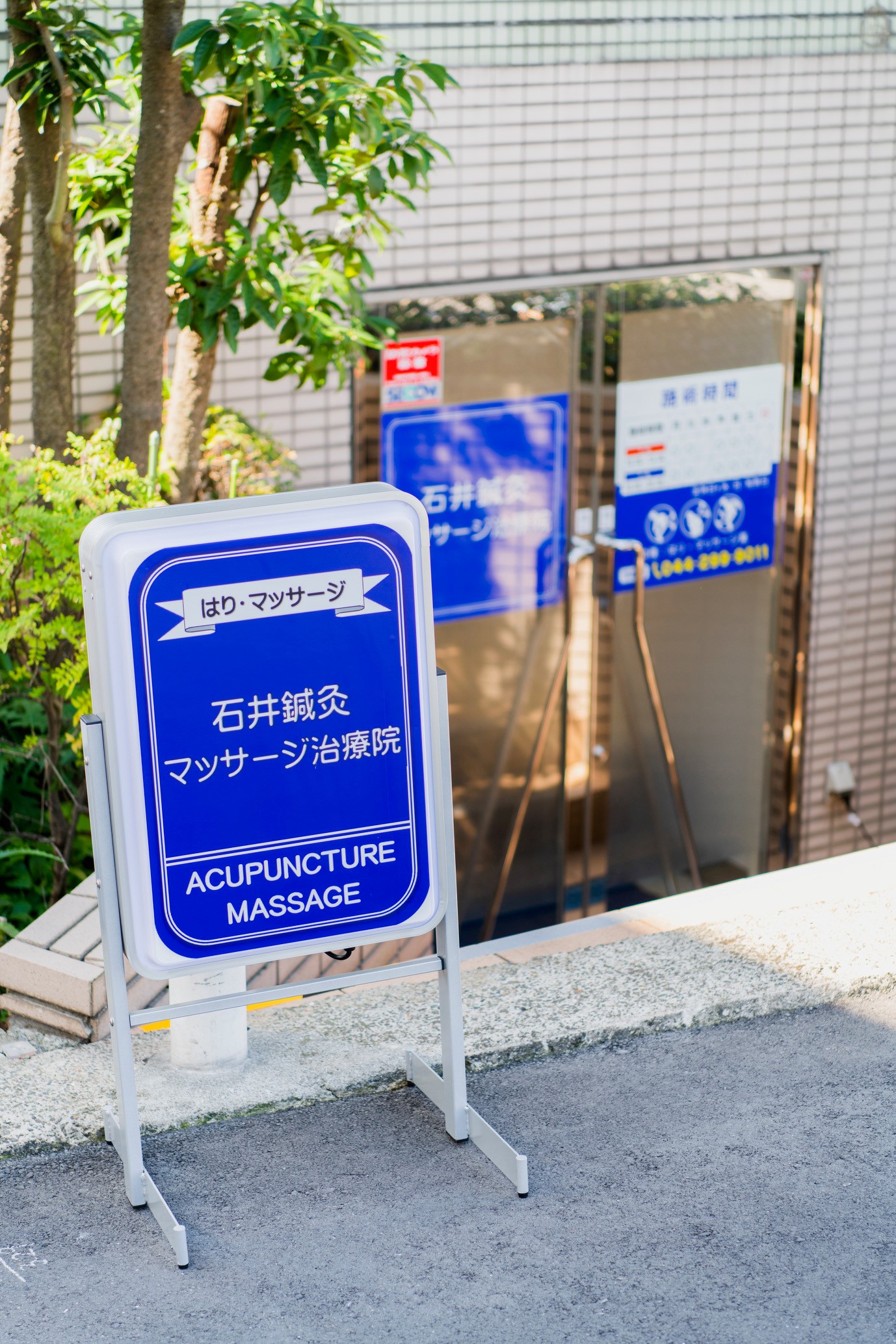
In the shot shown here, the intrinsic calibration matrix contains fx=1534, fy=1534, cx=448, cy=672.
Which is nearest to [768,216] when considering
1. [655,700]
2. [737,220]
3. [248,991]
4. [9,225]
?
[737,220]

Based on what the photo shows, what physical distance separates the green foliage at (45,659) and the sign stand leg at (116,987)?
3.23ft

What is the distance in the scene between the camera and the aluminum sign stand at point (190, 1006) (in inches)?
112

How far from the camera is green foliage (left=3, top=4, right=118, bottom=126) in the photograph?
422 centimetres

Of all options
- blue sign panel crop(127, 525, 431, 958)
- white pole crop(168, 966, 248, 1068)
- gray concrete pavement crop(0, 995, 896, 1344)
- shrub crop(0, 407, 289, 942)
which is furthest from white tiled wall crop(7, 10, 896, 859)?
gray concrete pavement crop(0, 995, 896, 1344)

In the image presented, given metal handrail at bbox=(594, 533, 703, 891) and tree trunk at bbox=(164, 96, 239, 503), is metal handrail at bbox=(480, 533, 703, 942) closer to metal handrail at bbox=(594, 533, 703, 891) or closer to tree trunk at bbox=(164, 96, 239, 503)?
metal handrail at bbox=(594, 533, 703, 891)

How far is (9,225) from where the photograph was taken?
14.9 ft

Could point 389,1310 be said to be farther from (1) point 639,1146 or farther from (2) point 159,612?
(2) point 159,612

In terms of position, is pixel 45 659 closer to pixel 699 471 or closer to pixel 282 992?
pixel 282 992

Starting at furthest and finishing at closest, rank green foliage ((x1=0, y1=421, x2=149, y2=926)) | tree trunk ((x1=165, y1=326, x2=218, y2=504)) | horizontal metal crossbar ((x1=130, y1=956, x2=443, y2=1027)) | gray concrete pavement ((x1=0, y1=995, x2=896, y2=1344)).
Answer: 1. tree trunk ((x1=165, y1=326, x2=218, y2=504))
2. green foliage ((x1=0, y1=421, x2=149, y2=926))
3. horizontal metal crossbar ((x1=130, y1=956, x2=443, y2=1027))
4. gray concrete pavement ((x1=0, y1=995, x2=896, y2=1344))

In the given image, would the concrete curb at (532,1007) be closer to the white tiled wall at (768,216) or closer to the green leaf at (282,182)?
the green leaf at (282,182)

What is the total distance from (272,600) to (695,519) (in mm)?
4186

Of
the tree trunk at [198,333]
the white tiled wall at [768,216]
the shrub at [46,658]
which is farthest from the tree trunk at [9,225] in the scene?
the white tiled wall at [768,216]

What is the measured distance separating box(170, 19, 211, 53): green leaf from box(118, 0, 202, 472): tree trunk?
0.21 metres

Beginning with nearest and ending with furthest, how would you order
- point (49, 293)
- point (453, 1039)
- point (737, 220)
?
point (453, 1039), point (49, 293), point (737, 220)
